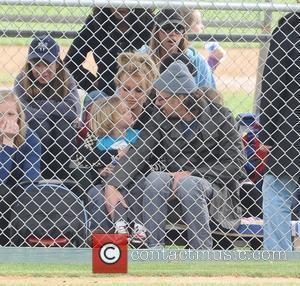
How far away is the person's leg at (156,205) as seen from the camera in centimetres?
941

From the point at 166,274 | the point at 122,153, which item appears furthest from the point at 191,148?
the point at 166,274

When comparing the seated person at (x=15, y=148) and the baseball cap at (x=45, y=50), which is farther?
the baseball cap at (x=45, y=50)

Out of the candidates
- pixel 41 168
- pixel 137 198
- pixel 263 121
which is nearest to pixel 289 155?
pixel 263 121

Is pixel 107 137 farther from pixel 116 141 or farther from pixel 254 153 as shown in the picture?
pixel 254 153

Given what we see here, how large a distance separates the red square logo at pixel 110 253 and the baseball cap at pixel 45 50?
1.65 m

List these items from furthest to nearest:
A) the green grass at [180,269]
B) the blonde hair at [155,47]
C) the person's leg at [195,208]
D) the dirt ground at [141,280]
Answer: the blonde hair at [155,47], the person's leg at [195,208], the green grass at [180,269], the dirt ground at [141,280]

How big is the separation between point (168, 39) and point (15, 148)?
1.49m

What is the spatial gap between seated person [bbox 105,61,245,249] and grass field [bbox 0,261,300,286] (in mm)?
333

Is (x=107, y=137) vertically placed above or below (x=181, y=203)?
above

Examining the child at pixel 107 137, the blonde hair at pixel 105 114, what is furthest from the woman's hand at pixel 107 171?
the blonde hair at pixel 105 114

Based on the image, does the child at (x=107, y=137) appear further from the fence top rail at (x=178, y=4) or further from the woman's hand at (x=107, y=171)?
the fence top rail at (x=178, y=4)

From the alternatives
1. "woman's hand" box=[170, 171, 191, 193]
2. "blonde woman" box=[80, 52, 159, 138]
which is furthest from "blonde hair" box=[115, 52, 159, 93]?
"woman's hand" box=[170, 171, 191, 193]

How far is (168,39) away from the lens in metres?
10.0

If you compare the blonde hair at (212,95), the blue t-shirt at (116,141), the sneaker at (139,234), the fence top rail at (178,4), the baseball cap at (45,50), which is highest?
the fence top rail at (178,4)
